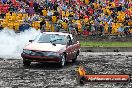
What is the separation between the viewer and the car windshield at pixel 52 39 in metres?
20.4

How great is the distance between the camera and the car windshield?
801 inches

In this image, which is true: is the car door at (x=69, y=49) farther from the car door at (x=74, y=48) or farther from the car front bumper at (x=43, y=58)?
the car front bumper at (x=43, y=58)

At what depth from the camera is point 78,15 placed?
1371 inches

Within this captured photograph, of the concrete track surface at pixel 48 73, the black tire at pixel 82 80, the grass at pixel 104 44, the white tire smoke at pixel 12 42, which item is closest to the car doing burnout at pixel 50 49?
the concrete track surface at pixel 48 73

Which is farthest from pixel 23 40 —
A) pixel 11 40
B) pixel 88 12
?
pixel 88 12

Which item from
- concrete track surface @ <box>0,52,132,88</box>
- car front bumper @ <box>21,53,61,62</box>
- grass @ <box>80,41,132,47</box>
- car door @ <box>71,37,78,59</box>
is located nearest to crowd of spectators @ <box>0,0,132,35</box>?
grass @ <box>80,41,132,47</box>

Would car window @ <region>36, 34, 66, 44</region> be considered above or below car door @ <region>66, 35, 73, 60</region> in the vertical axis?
above

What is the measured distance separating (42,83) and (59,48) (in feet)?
18.3

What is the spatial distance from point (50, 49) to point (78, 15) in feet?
52.4

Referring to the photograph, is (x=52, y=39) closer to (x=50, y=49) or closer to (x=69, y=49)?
(x=69, y=49)

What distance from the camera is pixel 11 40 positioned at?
2652 centimetres

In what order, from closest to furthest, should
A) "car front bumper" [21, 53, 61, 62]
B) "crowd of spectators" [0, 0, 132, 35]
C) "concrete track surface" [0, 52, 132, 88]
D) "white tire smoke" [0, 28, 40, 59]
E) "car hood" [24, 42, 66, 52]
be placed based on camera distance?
"concrete track surface" [0, 52, 132, 88]
"car front bumper" [21, 53, 61, 62]
"car hood" [24, 42, 66, 52]
"white tire smoke" [0, 28, 40, 59]
"crowd of spectators" [0, 0, 132, 35]

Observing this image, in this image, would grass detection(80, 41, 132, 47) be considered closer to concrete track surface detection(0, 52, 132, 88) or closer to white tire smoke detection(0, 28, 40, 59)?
white tire smoke detection(0, 28, 40, 59)

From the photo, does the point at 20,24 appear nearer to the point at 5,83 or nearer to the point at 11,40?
the point at 11,40
